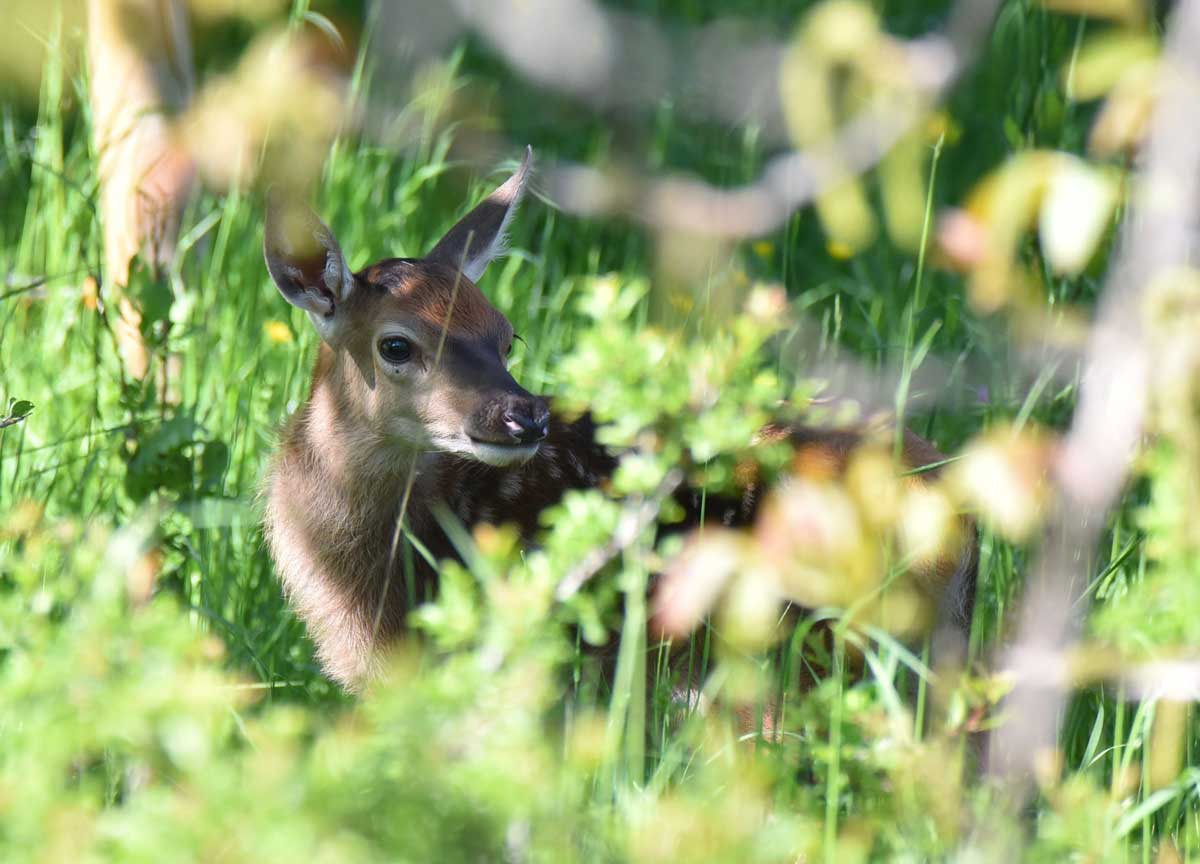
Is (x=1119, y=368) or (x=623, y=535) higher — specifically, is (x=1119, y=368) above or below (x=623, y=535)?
above

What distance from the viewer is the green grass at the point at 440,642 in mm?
1800

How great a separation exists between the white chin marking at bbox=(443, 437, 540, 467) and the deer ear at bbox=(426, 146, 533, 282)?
653 mm

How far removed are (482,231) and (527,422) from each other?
85 centimetres

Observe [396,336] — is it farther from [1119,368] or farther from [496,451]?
[1119,368]

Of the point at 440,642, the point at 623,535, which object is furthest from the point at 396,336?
the point at 440,642

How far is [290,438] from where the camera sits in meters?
4.08

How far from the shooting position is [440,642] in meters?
2.00

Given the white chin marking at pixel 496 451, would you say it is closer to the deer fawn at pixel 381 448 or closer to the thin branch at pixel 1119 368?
the deer fawn at pixel 381 448

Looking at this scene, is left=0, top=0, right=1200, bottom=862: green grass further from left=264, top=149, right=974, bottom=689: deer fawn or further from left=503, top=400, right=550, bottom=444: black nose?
left=503, top=400, right=550, bottom=444: black nose

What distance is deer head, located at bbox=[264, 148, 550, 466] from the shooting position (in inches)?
145

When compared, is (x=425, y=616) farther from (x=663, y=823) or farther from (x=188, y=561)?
(x=188, y=561)

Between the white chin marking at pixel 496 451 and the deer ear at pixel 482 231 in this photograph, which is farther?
the deer ear at pixel 482 231

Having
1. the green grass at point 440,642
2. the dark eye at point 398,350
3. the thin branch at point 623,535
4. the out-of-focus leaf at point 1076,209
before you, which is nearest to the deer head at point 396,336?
the dark eye at point 398,350

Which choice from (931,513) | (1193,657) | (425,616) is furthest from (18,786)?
(1193,657)
